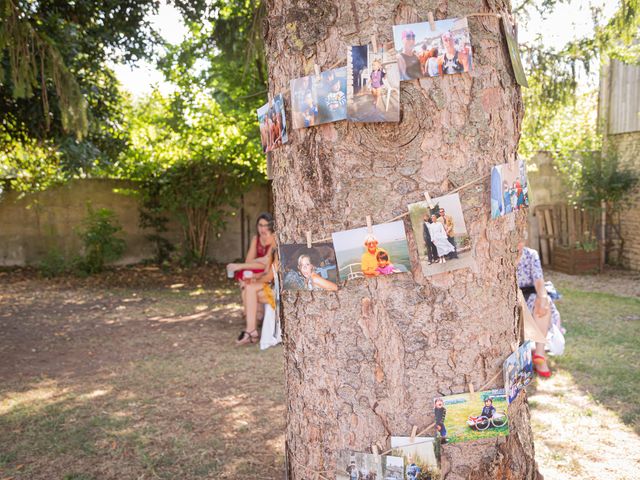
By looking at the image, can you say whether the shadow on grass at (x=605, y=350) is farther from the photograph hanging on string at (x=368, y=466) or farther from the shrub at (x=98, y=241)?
the shrub at (x=98, y=241)

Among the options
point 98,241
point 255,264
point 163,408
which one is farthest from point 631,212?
point 98,241

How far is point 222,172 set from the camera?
36.4ft

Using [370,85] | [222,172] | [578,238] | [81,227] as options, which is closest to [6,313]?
[81,227]

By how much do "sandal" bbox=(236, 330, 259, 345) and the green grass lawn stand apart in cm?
304

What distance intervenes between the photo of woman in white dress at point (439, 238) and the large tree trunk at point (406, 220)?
65mm

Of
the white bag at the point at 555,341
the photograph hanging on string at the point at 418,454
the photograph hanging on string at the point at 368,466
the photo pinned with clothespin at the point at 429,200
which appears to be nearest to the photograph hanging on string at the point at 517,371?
the photograph hanging on string at the point at 418,454

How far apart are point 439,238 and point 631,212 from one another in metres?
11.1

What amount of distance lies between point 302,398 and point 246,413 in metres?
2.28

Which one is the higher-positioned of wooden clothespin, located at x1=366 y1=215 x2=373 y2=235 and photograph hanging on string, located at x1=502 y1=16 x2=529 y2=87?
photograph hanging on string, located at x1=502 y1=16 x2=529 y2=87

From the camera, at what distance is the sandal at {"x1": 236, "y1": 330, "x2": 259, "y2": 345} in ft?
20.0

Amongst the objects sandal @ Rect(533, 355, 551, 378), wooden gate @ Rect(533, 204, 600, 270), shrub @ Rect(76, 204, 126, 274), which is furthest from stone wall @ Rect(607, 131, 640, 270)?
shrub @ Rect(76, 204, 126, 274)

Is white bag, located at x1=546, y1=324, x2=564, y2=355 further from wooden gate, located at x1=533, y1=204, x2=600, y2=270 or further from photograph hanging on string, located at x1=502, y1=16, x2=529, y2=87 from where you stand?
wooden gate, located at x1=533, y1=204, x2=600, y2=270

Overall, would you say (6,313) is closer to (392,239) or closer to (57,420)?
(57,420)

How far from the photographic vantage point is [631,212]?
11094 millimetres
